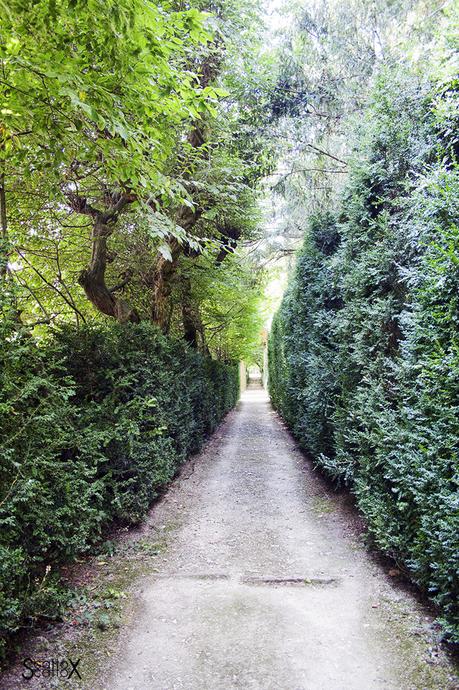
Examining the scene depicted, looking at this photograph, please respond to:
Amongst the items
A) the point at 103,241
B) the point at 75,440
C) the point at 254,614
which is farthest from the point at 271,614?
the point at 103,241

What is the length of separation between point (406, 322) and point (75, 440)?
108 inches

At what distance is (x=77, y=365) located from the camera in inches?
168

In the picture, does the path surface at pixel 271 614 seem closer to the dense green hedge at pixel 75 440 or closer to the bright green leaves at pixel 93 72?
the dense green hedge at pixel 75 440

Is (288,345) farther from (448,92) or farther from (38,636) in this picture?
(38,636)

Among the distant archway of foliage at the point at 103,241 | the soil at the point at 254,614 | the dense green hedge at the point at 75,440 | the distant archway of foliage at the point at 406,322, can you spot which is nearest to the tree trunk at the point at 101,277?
the distant archway of foliage at the point at 103,241

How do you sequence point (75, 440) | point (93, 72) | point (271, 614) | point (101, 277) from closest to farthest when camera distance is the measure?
point (271, 614), point (93, 72), point (75, 440), point (101, 277)

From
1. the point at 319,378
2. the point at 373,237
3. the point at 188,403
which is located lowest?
the point at 188,403

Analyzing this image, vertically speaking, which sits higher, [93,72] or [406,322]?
[93,72]

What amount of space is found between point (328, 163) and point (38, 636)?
24.1ft

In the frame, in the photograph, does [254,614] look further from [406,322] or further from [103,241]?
[103,241]

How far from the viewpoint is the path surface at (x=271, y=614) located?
7.48 ft

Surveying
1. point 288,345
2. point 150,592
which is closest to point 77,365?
point 150,592

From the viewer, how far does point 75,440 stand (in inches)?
124

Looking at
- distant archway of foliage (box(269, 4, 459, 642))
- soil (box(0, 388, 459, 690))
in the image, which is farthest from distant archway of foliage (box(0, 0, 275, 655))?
distant archway of foliage (box(269, 4, 459, 642))
